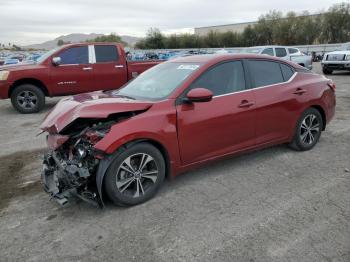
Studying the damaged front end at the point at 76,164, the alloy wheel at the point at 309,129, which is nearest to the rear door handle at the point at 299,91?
the alloy wheel at the point at 309,129

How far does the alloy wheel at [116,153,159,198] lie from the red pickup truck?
6.74m

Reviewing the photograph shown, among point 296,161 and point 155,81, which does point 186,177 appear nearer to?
point 155,81

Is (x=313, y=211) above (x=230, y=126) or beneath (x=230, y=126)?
beneath

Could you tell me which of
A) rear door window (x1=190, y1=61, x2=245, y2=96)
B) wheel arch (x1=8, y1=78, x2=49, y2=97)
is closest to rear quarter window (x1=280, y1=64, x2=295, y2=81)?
rear door window (x1=190, y1=61, x2=245, y2=96)

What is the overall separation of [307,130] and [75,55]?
6975 millimetres

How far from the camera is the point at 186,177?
15.5 ft

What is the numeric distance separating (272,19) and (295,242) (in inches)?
2383

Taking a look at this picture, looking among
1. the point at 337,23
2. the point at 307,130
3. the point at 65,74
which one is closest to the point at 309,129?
the point at 307,130

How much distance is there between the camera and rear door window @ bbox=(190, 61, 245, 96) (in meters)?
4.42

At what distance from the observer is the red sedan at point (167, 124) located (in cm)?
371

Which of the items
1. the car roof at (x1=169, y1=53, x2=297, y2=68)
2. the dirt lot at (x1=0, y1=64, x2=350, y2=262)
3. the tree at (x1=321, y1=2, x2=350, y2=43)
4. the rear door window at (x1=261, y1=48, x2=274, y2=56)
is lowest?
the dirt lot at (x1=0, y1=64, x2=350, y2=262)

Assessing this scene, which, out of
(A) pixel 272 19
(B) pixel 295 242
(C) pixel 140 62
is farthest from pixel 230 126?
(A) pixel 272 19

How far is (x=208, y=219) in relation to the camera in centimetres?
362

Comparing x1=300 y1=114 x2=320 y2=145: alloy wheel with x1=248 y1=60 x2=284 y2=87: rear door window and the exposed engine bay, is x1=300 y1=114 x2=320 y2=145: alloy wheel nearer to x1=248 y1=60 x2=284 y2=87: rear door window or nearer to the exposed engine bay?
x1=248 y1=60 x2=284 y2=87: rear door window
